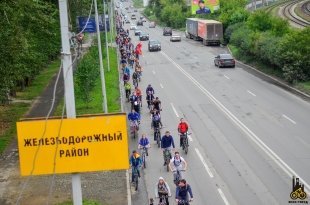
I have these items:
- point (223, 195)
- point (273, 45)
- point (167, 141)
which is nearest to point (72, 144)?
point (223, 195)

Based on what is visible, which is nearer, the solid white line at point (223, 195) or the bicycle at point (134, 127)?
the solid white line at point (223, 195)

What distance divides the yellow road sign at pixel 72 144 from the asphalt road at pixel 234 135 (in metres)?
7.69

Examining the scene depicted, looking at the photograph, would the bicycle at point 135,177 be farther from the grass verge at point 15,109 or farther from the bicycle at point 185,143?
the grass verge at point 15,109

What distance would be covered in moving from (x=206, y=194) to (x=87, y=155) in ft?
27.5

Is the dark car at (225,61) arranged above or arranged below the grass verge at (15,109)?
above

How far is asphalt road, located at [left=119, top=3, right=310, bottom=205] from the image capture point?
54.6ft

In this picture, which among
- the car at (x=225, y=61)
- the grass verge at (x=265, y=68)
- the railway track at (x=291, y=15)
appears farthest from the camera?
the railway track at (x=291, y=15)

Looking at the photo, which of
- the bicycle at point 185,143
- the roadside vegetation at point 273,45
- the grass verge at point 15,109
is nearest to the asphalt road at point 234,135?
the bicycle at point 185,143

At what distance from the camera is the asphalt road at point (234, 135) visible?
655 inches

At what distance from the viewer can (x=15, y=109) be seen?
104ft

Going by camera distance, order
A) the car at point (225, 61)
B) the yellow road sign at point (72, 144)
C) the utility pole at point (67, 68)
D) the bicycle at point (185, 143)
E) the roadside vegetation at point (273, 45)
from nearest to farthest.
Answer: the yellow road sign at point (72, 144)
the utility pole at point (67, 68)
the bicycle at point (185, 143)
the roadside vegetation at point (273, 45)
the car at point (225, 61)

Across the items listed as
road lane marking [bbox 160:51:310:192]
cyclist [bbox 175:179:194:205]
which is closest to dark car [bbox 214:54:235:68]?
road lane marking [bbox 160:51:310:192]

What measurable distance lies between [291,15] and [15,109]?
47.1 meters

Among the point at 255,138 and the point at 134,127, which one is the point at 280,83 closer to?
the point at 255,138
